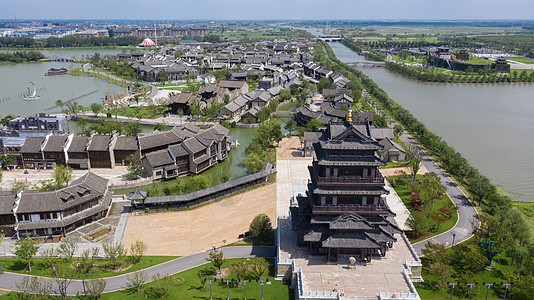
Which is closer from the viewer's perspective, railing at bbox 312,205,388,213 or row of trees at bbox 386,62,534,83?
railing at bbox 312,205,388,213

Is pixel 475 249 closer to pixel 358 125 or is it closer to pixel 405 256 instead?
pixel 405 256

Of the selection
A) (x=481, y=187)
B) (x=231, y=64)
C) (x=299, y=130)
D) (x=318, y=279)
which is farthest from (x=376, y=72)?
(x=318, y=279)

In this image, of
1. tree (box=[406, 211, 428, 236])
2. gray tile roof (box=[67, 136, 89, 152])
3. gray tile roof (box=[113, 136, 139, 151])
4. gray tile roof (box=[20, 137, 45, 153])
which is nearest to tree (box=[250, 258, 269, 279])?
tree (box=[406, 211, 428, 236])

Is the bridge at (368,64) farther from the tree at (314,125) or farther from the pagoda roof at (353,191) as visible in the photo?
the pagoda roof at (353,191)

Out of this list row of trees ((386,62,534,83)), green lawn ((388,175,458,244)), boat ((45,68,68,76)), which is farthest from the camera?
boat ((45,68,68,76))

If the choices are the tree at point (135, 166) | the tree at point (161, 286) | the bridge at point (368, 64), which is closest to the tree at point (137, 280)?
the tree at point (161, 286)

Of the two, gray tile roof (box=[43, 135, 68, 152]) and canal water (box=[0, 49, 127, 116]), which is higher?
canal water (box=[0, 49, 127, 116])

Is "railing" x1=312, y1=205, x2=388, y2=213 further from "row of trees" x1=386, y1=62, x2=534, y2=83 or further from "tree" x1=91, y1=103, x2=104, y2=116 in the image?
"row of trees" x1=386, y1=62, x2=534, y2=83
